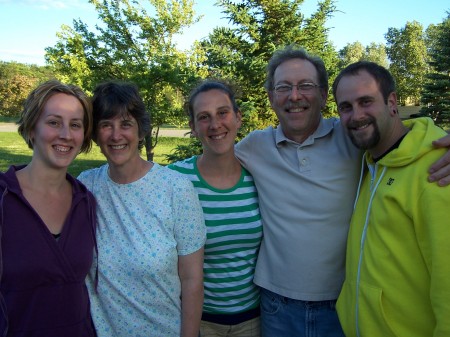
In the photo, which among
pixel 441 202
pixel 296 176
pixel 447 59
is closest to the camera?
pixel 441 202

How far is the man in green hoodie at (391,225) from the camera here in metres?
1.73

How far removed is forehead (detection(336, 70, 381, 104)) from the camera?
7.45ft

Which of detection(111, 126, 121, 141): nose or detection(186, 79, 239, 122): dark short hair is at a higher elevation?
detection(186, 79, 239, 122): dark short hair

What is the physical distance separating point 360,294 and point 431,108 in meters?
19.7

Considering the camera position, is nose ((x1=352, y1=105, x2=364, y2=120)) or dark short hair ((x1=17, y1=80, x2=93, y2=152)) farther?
nose ((x1=352, y1=105, x2=364, y2=120))

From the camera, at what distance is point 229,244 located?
103 inches

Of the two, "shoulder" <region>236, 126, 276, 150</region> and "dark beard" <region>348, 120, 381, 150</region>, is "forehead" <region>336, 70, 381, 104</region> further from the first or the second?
"shoulder" <region>236, 126, 276, 150</region>

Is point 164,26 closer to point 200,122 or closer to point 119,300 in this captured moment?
point 200,122

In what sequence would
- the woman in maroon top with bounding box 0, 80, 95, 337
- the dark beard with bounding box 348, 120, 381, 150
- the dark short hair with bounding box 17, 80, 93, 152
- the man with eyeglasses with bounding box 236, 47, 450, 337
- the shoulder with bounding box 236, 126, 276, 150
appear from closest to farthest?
the woman in maroon top with bounding box 0, 80, 95, 337
the dark short hair with bounding box 17, 80, 93, 152
the dark beard with bounding box 348, 120, 381, 150
the man with eyeglasses with bounding box 236, 47, 450, 337
the shoulder with bounding box 236, 126, 276, 150

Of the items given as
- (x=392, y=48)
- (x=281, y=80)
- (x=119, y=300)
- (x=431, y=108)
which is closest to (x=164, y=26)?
(x=281, y=80)

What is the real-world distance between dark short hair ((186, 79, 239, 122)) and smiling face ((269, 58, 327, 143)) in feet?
1.08

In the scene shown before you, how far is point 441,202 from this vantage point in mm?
1715

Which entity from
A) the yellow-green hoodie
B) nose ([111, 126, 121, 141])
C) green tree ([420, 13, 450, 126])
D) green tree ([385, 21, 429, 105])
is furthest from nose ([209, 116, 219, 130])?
green tree ([385, 21, 429, 105])

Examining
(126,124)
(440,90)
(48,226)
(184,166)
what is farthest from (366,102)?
(440,90)
